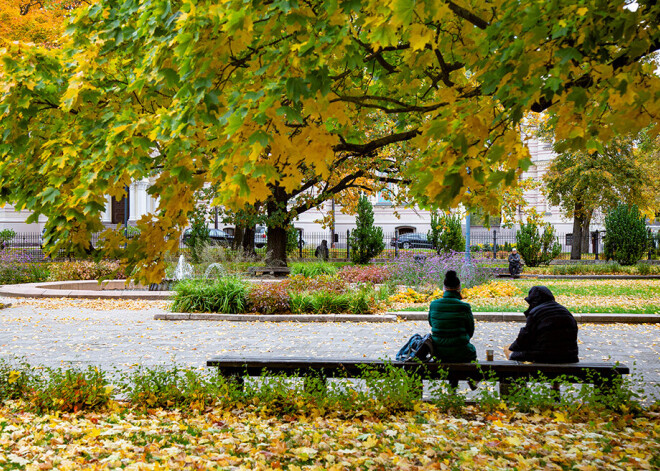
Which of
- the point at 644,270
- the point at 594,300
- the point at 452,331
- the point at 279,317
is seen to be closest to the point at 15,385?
the point at 452,331

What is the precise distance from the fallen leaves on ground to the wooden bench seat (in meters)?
8.26

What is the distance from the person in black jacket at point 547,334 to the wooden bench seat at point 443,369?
0.13 metres

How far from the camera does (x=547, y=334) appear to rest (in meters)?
5.52

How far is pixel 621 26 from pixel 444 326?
320cm

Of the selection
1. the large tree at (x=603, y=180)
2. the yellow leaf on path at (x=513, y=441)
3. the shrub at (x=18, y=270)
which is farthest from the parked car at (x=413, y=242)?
the yellow leaf on path at (x=513, y=441)

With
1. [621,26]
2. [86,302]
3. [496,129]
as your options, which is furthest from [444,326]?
[86,302]

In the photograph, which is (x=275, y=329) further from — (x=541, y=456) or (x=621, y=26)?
(x=621, y=26)

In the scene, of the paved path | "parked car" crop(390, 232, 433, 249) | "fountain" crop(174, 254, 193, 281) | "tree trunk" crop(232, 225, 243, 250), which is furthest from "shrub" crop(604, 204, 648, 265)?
"fountain" crop(174, 254, 193, 281)

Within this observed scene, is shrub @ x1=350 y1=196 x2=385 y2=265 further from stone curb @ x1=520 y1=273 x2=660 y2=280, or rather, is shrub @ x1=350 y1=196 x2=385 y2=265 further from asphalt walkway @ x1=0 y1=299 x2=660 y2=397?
asphalt walkway @ x1=0 y1=299 x2=660 y2=397

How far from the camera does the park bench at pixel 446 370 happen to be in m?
5.32

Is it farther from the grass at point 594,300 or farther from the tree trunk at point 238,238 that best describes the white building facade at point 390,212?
the grass at point 594,300

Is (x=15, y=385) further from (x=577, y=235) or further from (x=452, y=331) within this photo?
(x=577, y=235)

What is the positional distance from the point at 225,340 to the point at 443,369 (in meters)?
4.82

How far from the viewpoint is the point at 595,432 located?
15.0 ft
